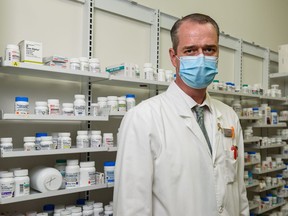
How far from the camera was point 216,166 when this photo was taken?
1238mm

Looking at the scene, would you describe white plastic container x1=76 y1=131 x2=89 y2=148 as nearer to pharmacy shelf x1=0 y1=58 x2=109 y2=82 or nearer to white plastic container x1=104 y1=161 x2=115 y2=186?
white plastic container x1=104 y1=161 x2=115 y2=186

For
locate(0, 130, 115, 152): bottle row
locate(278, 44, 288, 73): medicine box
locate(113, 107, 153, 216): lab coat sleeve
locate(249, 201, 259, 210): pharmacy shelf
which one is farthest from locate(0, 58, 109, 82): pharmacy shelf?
locate(278, 44, 288, 73): medicine box

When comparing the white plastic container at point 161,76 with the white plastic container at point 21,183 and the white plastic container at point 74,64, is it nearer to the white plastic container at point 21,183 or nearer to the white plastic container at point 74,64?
the white plastic container at point 74,64

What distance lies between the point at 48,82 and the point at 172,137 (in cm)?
100

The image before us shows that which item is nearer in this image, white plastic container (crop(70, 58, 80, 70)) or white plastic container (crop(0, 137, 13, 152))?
white plastic container (crop(0, 137, 13, 152))

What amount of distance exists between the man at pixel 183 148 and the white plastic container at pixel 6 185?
559mm

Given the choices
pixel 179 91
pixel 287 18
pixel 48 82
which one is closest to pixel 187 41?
pixel 179 91

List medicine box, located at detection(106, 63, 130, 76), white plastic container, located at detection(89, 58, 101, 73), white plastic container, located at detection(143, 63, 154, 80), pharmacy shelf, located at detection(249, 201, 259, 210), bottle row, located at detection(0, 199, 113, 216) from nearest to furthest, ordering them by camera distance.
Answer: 1. bottle row, located at detection(0, 199, 113, 216)
2. white plastic container, located at detection(89, 58, 101, 73)
3. medicine box, located at detection(106, 63, 130, 76)
4. white plastic container, located at detection(143, 63, 154, 80)
5. pharmacy shelf, located at detection(249, 201, 259, 210)

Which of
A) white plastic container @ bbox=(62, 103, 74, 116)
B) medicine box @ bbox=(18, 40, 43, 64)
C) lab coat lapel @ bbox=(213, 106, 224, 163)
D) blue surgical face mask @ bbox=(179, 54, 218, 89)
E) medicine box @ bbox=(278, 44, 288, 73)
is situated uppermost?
medicine box @ bbox=(278, 44, 288, 73)

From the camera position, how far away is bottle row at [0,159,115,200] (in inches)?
56.8

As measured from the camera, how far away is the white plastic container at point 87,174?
5.56 feet

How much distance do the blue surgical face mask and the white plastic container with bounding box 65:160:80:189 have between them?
800 millimetres

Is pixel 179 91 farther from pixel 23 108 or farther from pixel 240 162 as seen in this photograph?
pixel 23 108

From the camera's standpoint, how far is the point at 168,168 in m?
1.16
